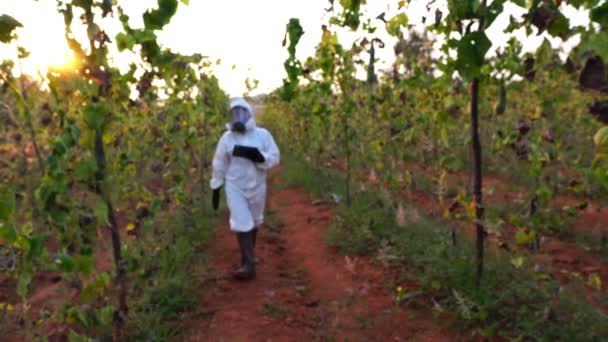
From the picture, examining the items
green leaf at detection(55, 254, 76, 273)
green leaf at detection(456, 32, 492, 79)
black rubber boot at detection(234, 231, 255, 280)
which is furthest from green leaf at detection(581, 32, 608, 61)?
black rubber boot at detection(234, 231, 255, 280)

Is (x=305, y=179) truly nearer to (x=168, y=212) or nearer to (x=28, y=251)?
(x=168, y=212)

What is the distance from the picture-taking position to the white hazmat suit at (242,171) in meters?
5.05

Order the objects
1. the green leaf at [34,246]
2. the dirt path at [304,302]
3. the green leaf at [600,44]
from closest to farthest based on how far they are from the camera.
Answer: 1. the green leaf at [600,44]
2. the green leaf at [34,246]
3. the dirt path at [304,302]

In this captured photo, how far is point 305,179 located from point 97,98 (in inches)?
271

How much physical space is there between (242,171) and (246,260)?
0.84 meters

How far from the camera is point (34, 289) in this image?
5.16m

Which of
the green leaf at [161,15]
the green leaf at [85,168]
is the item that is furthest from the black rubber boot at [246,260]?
the green leaf at [161,15]

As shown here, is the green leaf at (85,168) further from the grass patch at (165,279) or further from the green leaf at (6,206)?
the green leaf at (6,206)

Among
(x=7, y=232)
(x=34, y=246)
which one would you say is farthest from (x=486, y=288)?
(x=7, y=232)

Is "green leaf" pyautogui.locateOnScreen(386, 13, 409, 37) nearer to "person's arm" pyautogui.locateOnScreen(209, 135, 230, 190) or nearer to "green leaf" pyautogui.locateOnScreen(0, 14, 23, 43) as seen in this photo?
"person's arm" pyautogui.locateOnScreen(209, 135, 230, 190)

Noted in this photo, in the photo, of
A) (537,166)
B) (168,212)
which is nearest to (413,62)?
(537,166)

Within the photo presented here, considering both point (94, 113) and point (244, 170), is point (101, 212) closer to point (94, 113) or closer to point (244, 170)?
point (94, 113)

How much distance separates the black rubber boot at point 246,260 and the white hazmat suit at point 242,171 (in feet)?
0.26

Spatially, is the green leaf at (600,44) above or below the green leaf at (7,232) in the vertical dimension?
above
